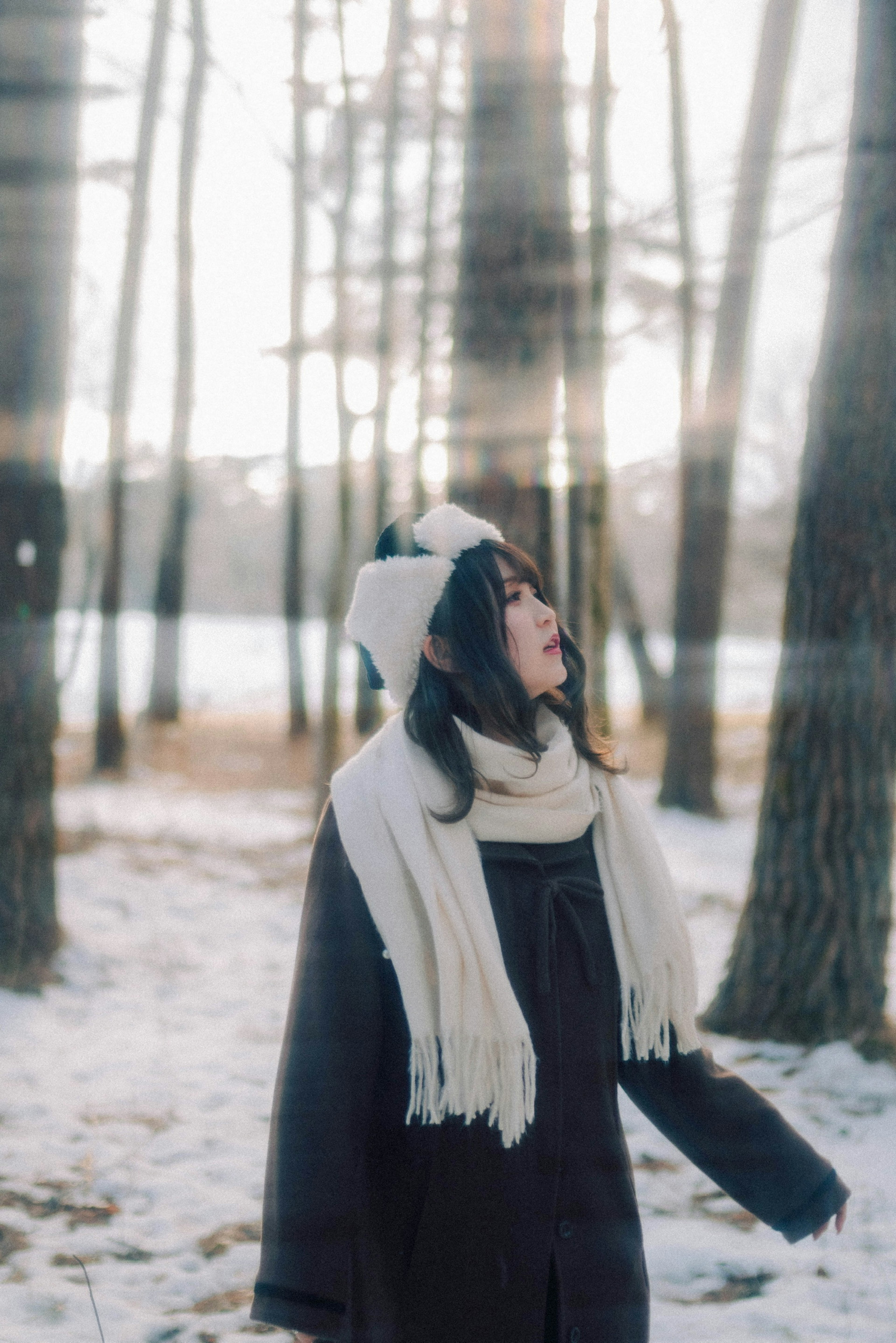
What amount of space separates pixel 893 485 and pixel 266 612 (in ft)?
157

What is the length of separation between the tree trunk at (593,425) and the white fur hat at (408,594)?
4.21 metres

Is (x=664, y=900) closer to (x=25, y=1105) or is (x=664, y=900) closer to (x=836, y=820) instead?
(x=836, y=820)

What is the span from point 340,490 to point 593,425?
160 inches

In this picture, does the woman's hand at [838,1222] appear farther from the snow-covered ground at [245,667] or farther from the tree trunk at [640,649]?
the tree trunk at [640,649]

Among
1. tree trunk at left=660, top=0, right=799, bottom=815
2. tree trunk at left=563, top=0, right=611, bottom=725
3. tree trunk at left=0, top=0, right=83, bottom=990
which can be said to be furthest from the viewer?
tree trunk at left=660, top=0, right=799, bottom=815

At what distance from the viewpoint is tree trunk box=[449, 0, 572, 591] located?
17.1 feet

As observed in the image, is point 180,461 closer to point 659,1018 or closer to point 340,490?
point 340,490

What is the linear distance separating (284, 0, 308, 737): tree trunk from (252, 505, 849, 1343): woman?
10.9 metres

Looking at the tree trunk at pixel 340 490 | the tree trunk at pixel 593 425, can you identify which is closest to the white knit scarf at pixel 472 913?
the tree trunk at pixel 593 425

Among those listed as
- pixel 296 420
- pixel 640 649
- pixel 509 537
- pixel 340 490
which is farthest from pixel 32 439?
pixel 640 649

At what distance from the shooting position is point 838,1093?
3.73m

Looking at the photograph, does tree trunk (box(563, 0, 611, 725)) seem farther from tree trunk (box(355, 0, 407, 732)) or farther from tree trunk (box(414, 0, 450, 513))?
tree trunk (box(355, 0, 407, 732))

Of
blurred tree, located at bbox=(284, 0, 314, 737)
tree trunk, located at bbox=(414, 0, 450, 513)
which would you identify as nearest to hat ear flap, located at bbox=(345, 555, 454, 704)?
tree trunk, located at bbox=(414, 0, 450, 513)

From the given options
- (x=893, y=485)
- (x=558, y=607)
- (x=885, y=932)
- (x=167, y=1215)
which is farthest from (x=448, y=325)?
(x=167, y=1215)
